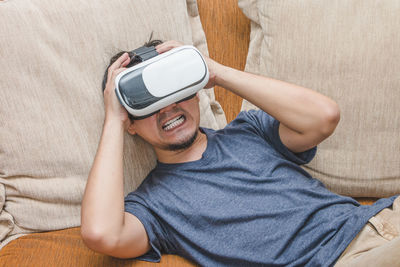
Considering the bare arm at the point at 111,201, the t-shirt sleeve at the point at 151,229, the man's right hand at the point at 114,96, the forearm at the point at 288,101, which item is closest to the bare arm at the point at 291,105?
the forearm at the point at 288,101

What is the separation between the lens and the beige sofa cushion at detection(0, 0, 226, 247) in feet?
3.72

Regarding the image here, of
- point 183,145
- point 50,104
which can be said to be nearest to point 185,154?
point 183,145

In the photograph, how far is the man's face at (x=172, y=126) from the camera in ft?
3.80

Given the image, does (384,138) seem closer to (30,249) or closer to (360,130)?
(360,130)

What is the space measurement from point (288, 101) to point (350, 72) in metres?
0.25

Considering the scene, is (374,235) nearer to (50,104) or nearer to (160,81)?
(160,81)

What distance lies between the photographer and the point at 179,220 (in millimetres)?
1101

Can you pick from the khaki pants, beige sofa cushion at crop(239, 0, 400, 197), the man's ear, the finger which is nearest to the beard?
the man's ear

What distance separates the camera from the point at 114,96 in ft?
3.63

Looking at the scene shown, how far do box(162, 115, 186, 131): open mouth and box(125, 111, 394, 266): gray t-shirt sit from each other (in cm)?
11

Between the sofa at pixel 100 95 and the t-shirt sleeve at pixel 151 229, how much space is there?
0.03m

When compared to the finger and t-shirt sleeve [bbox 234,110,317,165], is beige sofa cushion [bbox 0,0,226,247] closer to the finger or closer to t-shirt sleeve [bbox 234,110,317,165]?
the finger

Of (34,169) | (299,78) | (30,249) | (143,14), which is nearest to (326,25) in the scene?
(299,78)

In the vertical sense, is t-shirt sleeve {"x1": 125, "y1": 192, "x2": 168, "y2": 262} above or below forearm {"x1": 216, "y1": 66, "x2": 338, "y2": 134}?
below
